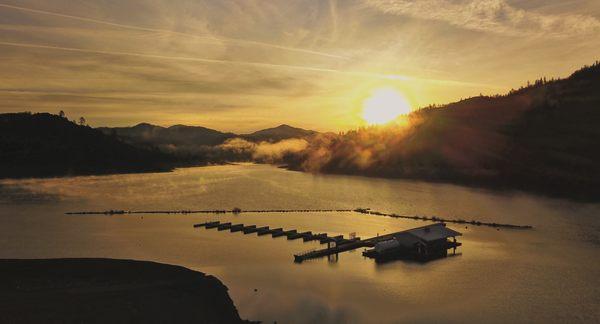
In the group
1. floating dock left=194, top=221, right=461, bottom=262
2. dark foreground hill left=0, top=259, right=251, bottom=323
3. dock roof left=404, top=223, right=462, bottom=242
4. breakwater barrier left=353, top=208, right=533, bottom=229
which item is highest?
dock roof left=404, top=223, right=462, bottom=242

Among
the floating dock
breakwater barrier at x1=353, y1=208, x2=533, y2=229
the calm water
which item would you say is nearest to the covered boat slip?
the floating dock

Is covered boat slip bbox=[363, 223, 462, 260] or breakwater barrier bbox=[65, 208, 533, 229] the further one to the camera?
breakwater barrier bbox=[65, 208, 533, 229]

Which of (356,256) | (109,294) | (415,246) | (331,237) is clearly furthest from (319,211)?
(109,294)

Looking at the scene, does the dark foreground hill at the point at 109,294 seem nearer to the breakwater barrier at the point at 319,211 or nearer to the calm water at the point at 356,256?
the calm water at the point at 356,256

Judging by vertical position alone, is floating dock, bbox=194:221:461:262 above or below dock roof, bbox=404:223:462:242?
below

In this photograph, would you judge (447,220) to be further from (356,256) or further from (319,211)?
(356,256)

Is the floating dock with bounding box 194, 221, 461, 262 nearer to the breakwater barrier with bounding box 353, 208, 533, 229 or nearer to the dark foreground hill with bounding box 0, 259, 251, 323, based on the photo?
the dark foreground hill with bounding box 0, 259, 251, 323
